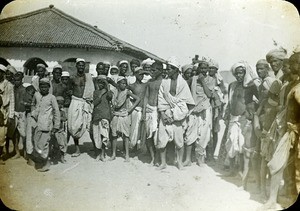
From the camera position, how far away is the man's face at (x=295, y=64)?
397 centimetres

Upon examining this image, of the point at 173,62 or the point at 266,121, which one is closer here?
the point at 173,62

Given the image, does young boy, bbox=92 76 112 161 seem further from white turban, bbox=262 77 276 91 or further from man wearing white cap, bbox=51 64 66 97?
white turban, bbox=262 77 276 91

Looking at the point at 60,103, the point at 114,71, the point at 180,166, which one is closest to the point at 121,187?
the point at 180,166

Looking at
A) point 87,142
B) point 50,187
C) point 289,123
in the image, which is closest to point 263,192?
point 289,123

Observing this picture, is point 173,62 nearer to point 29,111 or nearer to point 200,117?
point 200,117

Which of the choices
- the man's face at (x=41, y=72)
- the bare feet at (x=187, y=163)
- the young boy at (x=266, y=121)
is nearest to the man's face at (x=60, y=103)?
the man's face at (x=41, y=72)

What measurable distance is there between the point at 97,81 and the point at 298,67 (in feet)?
5.75

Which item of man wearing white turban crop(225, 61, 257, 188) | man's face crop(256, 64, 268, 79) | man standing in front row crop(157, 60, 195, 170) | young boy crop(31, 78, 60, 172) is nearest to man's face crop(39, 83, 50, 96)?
young boy crop(31, 78, 60, 172)

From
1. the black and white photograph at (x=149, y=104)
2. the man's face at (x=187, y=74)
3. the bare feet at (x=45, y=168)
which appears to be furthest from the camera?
the bare feet at (x=45, y=168)

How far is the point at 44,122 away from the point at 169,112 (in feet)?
3.63

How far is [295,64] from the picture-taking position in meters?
3.97

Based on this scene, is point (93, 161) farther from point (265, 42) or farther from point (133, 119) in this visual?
point (265, 42)

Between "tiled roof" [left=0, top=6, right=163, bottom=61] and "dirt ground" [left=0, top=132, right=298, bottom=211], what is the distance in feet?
2.93

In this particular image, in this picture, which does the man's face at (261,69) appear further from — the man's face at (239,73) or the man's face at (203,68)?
the man's face at (203,68)
